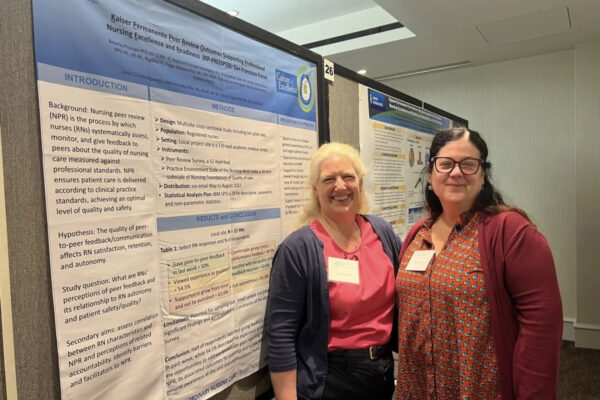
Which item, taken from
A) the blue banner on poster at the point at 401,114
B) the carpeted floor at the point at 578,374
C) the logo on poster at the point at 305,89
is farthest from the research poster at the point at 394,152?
the carpeted floor at the point at 578,374

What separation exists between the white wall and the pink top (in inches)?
133

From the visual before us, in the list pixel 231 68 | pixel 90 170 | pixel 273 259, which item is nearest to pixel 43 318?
pixel 90 170

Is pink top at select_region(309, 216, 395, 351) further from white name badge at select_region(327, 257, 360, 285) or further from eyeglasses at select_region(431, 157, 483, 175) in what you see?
eyeglasses at select_region(431, 157, 483, 175)

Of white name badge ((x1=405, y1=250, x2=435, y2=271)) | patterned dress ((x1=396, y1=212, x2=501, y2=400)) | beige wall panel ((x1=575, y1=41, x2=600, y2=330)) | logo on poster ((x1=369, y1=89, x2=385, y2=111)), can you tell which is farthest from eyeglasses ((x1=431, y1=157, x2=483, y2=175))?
beige wall panel ((x1=575, y1=41, x2=600, y2=330))

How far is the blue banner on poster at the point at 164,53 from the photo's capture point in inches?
33.0

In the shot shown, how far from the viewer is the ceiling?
2.90 meters

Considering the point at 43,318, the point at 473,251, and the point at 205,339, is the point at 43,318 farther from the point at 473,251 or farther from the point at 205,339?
the point at 473,251

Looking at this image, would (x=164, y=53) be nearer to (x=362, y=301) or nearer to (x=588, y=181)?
(x=362, y=301)

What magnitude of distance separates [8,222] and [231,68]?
0.76 metres

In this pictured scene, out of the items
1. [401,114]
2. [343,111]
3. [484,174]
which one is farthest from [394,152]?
[484,174]

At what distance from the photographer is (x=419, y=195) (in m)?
2.69

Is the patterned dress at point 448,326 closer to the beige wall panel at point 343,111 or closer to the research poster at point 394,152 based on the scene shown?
the beige wall panel at point 343,111

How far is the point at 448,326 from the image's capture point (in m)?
1.21

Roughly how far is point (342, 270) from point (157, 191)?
642 millimetres
